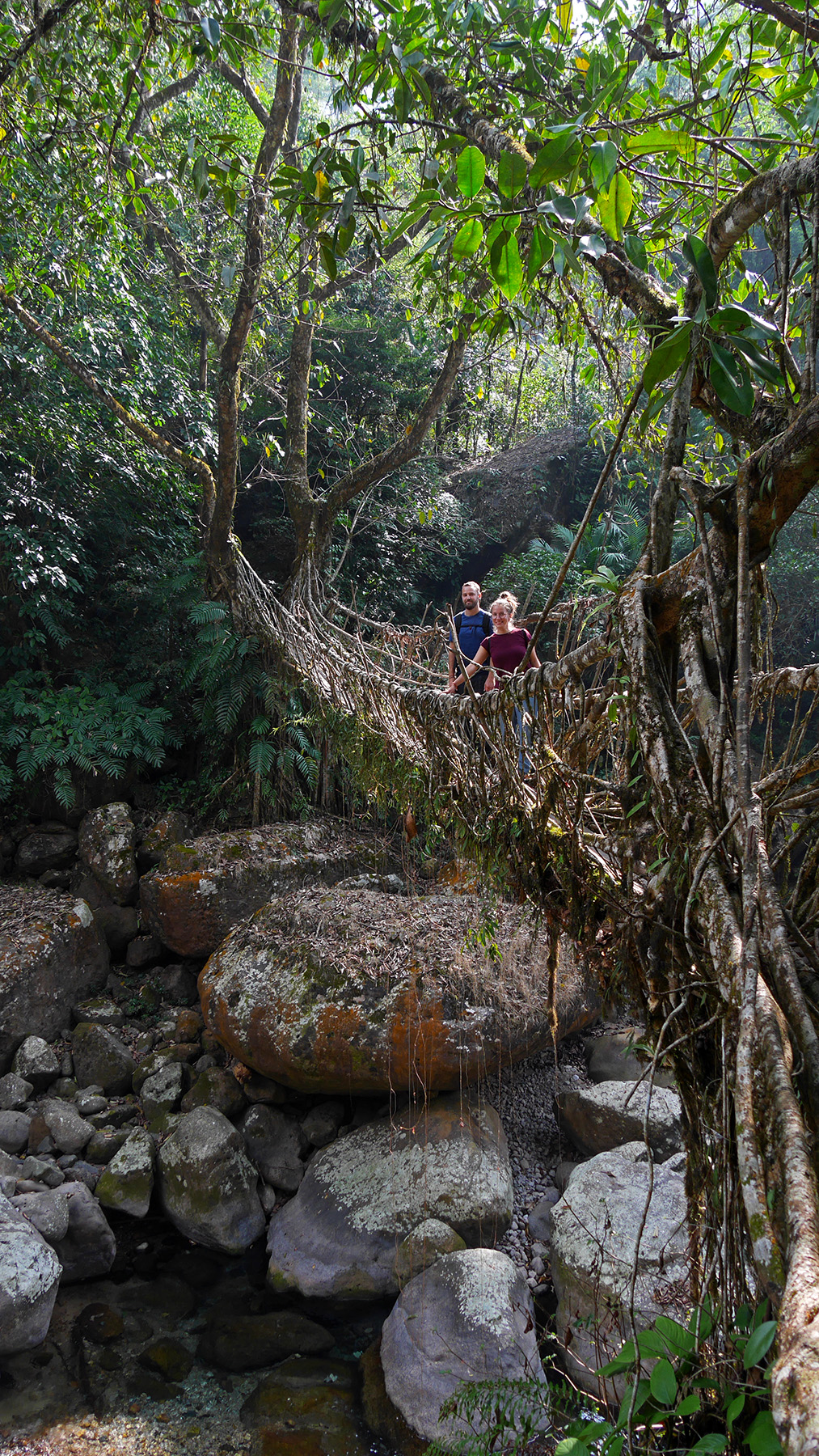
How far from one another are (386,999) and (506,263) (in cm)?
331

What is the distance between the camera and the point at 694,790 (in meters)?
1.16

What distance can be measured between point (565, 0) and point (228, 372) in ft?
9.85

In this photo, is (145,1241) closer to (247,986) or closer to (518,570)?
(247,986)

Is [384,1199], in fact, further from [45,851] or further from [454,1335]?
[45,851]

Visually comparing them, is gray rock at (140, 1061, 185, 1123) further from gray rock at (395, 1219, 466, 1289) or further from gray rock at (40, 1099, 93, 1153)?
gray rock at (395, 1219, 466, 1289)

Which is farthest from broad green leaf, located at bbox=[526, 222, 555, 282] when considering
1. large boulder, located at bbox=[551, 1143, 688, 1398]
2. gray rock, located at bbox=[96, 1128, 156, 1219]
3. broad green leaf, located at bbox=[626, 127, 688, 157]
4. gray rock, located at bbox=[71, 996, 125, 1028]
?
gray rock, located at bbox=[71, 996, 125, 1028]

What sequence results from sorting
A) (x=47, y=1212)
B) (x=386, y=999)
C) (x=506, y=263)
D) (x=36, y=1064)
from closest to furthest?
(x=506, y=263), (x=47, y=1212), (x=386, y=999), (x=36, y=1064)

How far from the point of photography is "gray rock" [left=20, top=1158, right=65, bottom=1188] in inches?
137

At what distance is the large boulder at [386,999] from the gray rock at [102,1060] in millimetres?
668

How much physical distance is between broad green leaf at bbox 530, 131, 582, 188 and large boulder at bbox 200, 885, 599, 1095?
115 inches

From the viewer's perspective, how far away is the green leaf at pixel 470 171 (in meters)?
0.96

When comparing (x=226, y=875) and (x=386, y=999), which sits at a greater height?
(x=226, y=875)

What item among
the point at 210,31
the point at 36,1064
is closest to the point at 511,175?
the point at 210,31

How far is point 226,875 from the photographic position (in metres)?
5.00
